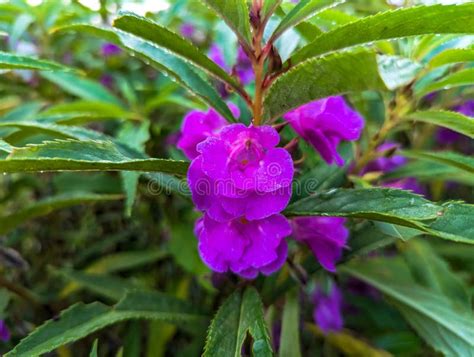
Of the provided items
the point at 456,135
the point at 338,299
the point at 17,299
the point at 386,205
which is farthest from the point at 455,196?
the point at 17,299

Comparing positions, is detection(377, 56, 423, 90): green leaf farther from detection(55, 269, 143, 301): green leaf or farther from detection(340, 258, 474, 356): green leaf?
detection(55, 269, 143, 301): green leaf

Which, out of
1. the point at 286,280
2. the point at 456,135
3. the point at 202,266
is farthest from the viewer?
the point at 456,135

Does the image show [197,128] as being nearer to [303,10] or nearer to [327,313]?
[303,10]

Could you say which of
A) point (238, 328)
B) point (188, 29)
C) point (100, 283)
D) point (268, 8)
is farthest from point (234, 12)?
point (188, 29)

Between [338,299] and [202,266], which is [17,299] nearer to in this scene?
[202,266]

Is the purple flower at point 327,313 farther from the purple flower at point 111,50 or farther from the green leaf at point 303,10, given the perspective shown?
the purple flower at point 111,50

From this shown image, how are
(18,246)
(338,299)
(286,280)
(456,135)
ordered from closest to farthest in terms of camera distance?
(286,280), (338,299), (18,246), (456,135)

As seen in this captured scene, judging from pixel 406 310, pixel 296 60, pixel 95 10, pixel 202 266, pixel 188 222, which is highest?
pixel 95 10
